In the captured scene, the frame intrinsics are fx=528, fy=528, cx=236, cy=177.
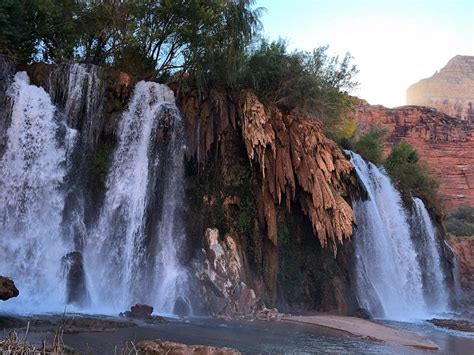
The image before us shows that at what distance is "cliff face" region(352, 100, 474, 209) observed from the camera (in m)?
65.8

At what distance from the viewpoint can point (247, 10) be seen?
25.5 metres

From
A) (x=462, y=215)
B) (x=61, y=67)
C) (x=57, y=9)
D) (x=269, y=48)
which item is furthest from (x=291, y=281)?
(x=462, y=215)

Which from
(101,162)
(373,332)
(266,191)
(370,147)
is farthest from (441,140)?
(101,162)

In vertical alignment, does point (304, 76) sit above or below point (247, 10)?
below

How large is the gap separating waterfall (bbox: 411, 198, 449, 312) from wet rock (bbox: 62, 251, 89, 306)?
21665mm

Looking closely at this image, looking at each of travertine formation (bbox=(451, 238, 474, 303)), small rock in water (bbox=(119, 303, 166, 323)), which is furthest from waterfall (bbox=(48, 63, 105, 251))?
travertine formation (bbox=(451, 238, 474, 303))

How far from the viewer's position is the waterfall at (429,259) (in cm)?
3249

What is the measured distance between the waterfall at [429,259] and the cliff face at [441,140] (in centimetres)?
3218

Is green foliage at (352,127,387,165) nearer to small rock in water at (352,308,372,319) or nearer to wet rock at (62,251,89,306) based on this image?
small rock in water at (352,308,372,319)

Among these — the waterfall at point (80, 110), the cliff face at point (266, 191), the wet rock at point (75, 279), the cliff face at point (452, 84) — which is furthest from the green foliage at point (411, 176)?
the cliff face at point (452, 84)

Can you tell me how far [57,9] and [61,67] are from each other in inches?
144

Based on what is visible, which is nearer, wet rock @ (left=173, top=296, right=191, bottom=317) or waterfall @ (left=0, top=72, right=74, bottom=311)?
waterfall @ (left=0, top=72, right=74, bottom=311)

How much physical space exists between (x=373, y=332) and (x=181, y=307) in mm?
6892

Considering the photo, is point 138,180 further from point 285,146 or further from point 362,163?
point 362,163
